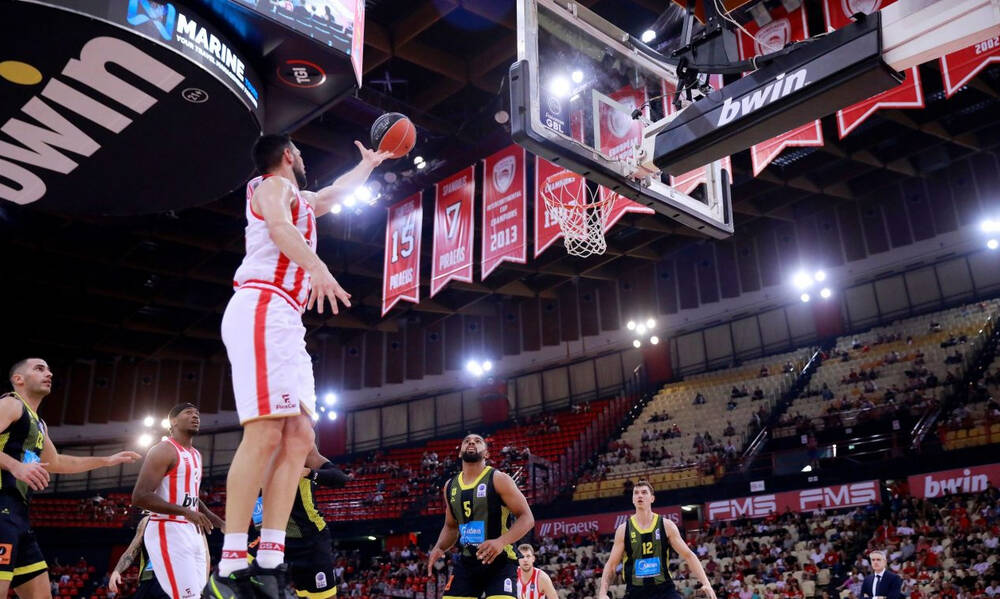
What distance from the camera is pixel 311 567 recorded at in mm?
5391

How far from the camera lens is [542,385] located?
95.4 ft

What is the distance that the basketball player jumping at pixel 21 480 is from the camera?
14.3ft

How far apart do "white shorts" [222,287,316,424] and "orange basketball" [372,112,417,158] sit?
4.84 feet

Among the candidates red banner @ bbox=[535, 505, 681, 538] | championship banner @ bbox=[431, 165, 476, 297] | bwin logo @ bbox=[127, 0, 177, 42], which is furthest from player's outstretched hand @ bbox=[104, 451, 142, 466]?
red banner @ bbox=[535, 505, 681, 538]

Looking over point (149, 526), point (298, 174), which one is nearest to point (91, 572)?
point (149, 526)

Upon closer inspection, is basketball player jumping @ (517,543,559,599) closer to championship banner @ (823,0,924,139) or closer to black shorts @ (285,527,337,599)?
black shorts @ (285,527,337,599)

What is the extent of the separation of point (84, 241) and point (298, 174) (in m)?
17.7

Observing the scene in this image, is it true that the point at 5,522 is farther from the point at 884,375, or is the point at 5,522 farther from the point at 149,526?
the point at 884,375

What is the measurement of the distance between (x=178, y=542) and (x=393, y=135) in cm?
316

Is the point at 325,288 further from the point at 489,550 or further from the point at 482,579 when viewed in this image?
the point at 482,579

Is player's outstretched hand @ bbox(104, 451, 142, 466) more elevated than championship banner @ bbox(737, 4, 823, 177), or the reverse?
championship banner @ bbox(737, 4, 823, 177)

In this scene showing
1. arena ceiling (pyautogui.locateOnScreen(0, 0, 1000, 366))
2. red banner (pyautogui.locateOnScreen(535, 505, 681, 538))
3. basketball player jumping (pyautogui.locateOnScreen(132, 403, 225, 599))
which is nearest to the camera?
basketball player jumping (pyautogui.locateOnScreen(132, 403, 225, 599))

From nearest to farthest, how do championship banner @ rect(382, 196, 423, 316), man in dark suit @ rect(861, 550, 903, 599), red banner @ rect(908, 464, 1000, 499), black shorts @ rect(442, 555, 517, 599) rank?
black shorts @ rect(442, 555, 517, 599)
man in dark suit @ rect(861, 550, 903, 599)
championship banner @ rect(382, 196, 423, 316)
red banner @ rect(908, 464, 1000, 499)

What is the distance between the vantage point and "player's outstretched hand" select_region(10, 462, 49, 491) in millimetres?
4406
